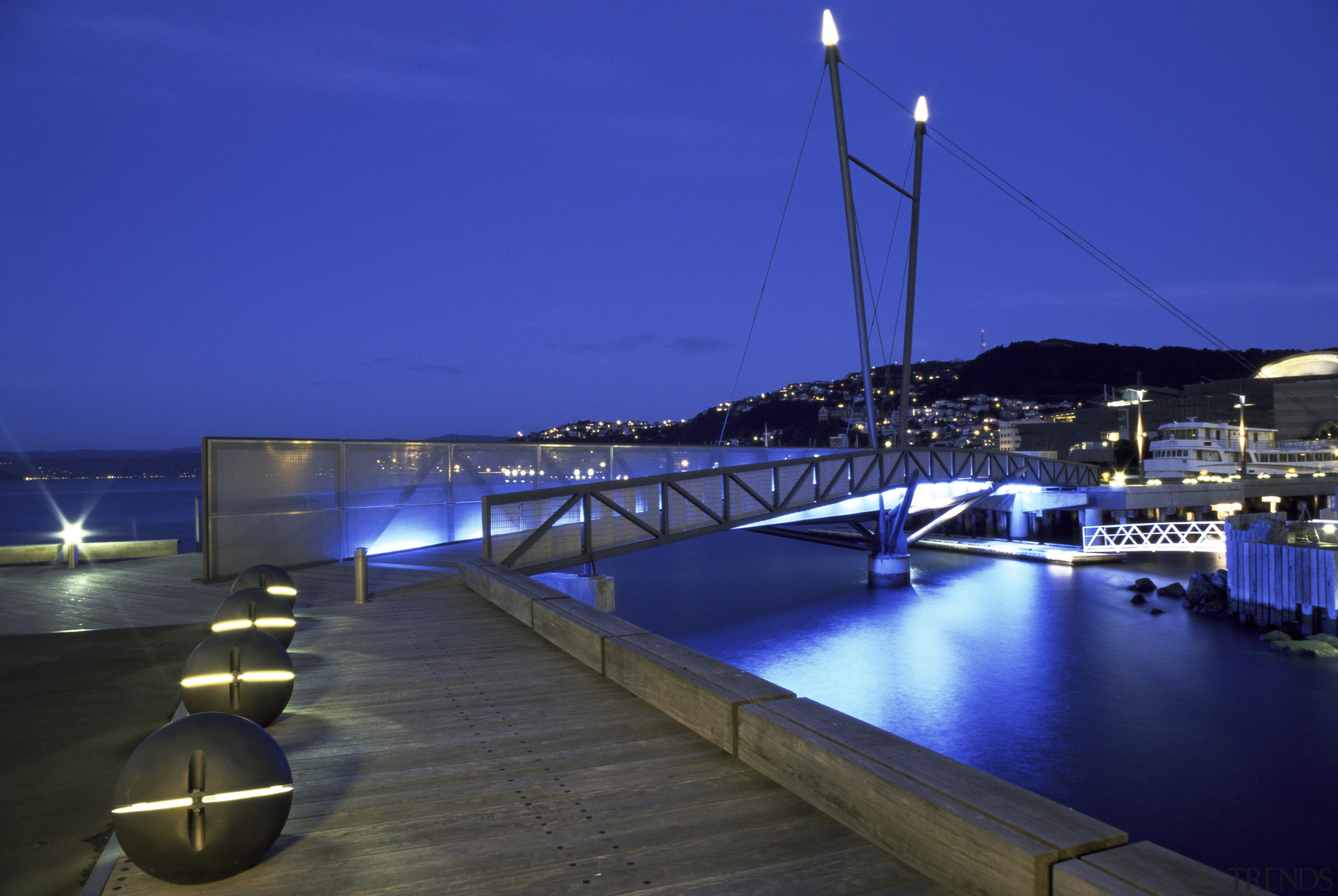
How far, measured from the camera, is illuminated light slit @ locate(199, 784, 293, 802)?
3.47m

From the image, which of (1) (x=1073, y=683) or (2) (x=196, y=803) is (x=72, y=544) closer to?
(2) (x=196, y=803)

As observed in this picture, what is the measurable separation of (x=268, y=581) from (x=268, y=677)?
4.01m

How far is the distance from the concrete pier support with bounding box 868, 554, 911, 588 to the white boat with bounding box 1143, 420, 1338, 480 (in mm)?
52601

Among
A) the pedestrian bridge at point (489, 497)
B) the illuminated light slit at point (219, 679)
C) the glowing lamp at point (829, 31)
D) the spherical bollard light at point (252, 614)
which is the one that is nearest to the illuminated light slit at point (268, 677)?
the illuminated light slit at point (219, 679)

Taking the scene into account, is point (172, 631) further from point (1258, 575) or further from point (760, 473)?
point (1258, 575)

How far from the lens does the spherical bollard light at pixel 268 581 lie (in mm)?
9125

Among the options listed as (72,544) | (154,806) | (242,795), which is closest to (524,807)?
(242,795)

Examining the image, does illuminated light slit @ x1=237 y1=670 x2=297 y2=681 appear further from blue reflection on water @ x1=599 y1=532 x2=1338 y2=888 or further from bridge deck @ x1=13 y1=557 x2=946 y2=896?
blue reflection on water @ x1=599 y1=532 x2=1338 y2=888

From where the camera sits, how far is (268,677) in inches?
216

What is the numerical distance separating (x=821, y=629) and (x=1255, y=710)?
14.0 meters

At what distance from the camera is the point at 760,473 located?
24734 millimetres

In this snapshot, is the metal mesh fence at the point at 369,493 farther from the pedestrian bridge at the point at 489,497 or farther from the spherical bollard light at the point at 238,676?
the spherical bollard light at the point at 238,676

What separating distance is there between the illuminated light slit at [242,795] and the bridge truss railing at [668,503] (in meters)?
10.2

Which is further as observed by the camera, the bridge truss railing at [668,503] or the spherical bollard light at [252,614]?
the bridge truss railing at [668,503]
